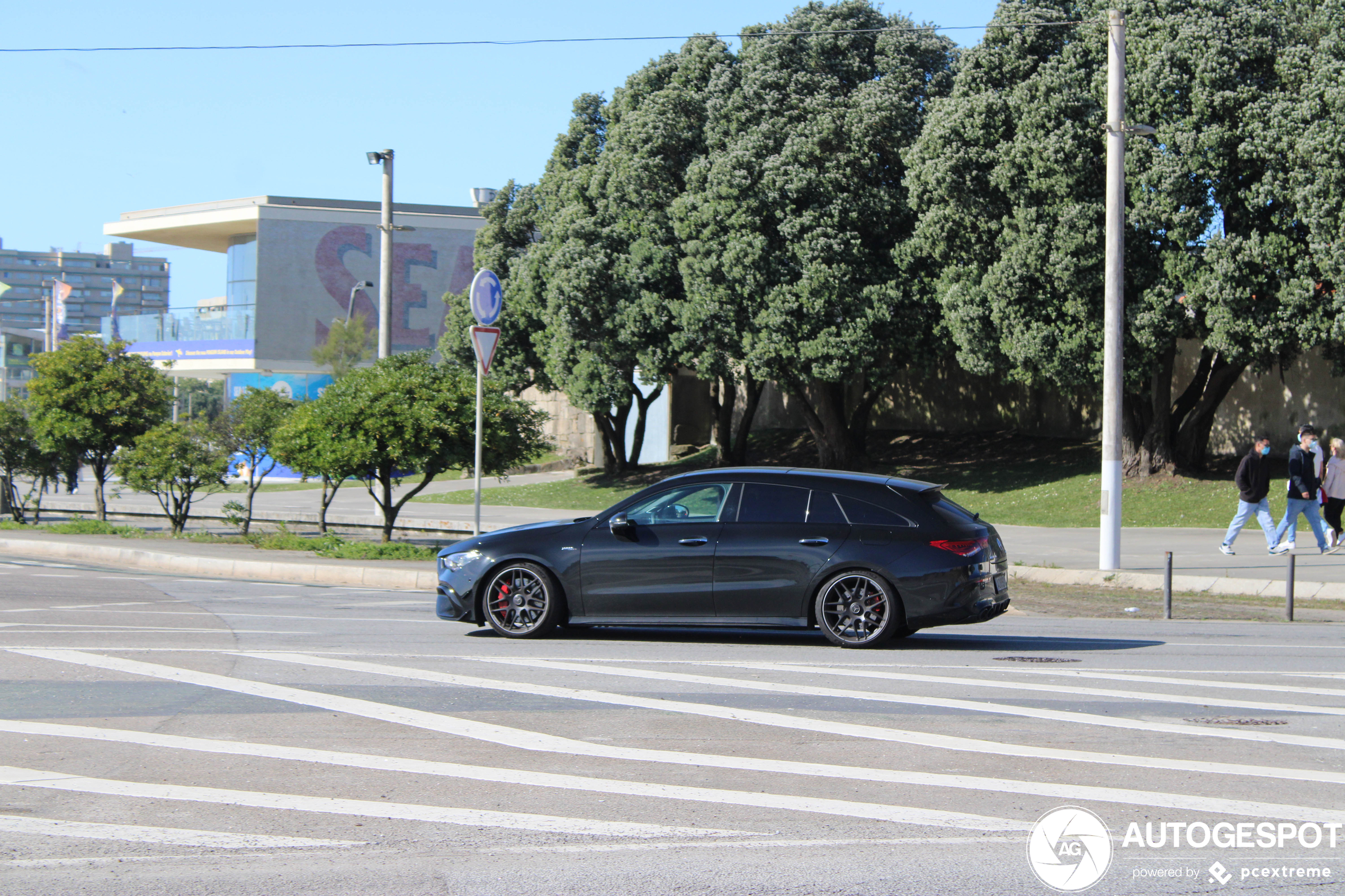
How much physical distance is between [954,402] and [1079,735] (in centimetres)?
3564

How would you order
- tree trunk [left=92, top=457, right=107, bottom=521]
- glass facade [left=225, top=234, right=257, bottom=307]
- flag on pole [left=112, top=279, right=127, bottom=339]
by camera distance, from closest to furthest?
1. tree trunk [left=92, top=457, right=107, bottom=521]
2. flag on pole [left=112, top=279, right=127, bottom=339]
3. glass facade [left=225, top=234, right=257, bottom=307]

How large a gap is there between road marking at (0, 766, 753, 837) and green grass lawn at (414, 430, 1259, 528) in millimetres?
21622

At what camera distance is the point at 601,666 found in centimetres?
929

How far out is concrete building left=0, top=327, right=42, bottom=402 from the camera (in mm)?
49844

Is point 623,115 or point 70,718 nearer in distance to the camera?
point 70,718

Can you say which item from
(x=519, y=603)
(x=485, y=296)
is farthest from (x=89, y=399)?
(x=519, y=603)

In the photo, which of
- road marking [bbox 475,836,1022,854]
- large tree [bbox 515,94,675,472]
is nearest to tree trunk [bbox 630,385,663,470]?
large tree [bbox 515,94,675,472]

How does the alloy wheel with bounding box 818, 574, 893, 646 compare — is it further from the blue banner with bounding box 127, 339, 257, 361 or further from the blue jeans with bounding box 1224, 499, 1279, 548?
the blue banner with bounding box 127, 339, 257, 361

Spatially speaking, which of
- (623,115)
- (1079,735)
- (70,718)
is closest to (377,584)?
(70,718)

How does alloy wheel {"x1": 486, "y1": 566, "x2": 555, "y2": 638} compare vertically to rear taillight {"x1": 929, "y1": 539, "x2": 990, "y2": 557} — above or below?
below

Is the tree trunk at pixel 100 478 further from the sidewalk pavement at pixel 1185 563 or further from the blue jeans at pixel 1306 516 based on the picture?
the blue jeans at pixel 1306 516

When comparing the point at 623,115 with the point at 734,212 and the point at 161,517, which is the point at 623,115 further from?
the point at 161,517

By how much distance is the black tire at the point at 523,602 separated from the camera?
35.1ft

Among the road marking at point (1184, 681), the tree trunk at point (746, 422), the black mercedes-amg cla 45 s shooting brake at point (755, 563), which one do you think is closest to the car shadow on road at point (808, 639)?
the black mercedes-amg cla 45 s shooting brake at point (755, 563)
